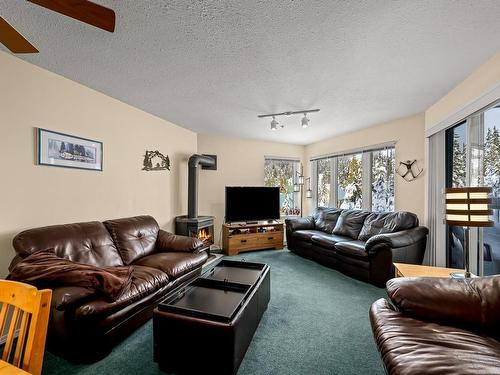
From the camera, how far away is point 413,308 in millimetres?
1457

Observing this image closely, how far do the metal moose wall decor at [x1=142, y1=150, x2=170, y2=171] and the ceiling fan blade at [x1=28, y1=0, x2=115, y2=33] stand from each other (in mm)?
2622

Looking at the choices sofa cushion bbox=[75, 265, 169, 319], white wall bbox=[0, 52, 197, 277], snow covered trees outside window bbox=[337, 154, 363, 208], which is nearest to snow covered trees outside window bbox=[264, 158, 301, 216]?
snow covered trees outside window bbox=[337, 154, 363, 208]

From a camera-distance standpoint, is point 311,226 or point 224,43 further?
point 311,226

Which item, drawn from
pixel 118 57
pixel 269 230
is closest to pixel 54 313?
pixel 118 57

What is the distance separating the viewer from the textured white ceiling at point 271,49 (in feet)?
5.16

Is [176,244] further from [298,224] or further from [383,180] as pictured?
[383,180]

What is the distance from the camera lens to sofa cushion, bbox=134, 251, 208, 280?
8.19 feet

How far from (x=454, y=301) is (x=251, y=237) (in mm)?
3593

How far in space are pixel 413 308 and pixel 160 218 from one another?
360 cm

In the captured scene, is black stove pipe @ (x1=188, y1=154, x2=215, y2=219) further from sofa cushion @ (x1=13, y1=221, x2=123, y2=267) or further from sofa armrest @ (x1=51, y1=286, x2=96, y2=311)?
sofa armrest @ (x1=51, y1=286, x2=96, y2=311)

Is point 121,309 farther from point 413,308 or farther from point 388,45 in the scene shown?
point 388,45

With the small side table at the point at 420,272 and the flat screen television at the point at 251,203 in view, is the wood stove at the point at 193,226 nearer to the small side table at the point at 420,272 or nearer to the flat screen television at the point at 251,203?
the flat screen television at the point at 251,203

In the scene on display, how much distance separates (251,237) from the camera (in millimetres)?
4781

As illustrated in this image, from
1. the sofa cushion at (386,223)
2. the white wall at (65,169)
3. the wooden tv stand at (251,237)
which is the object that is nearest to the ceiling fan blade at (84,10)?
the white wall at (65,169)
